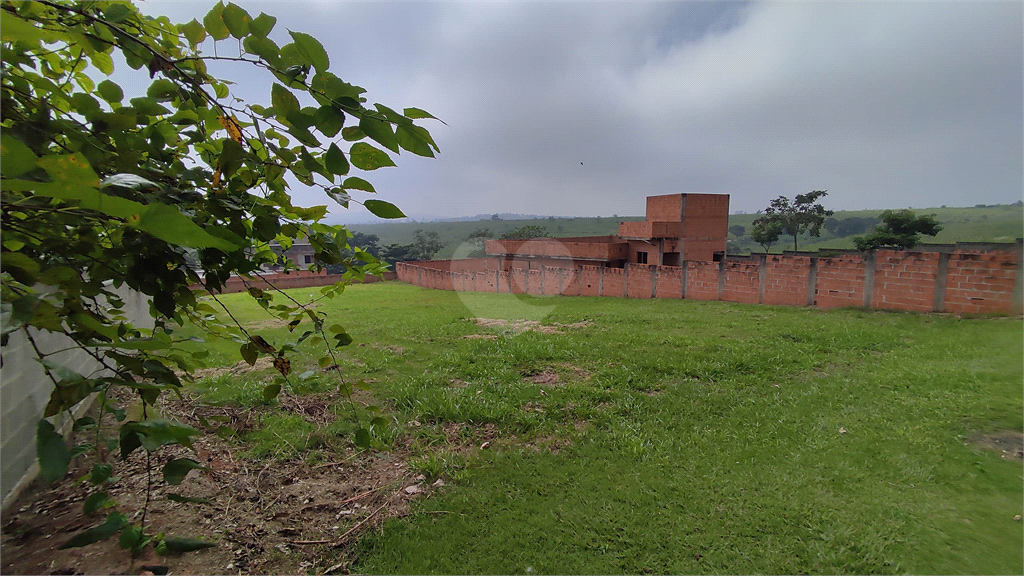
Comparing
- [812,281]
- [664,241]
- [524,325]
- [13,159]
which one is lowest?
[524,325]

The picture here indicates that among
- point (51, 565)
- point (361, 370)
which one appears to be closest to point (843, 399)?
point (361, 370)

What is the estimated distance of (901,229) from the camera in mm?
15711

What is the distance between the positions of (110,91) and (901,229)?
69.6ft

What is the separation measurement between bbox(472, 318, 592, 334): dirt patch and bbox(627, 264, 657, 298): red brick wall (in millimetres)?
6549

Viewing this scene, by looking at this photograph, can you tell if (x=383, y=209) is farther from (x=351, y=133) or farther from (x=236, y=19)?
(x=236, y=19)

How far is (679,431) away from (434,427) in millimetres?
1759

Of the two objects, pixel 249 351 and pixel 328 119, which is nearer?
pixel 328 119

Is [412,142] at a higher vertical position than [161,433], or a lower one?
higher

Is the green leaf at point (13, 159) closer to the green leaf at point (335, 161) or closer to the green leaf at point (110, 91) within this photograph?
the green leaf at point (335, 161)

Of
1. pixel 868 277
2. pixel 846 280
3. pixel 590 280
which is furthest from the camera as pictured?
pixel 590 280

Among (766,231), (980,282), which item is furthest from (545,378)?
(766,231)

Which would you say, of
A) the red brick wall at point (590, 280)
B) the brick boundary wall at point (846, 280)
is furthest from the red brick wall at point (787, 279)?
the red brick wall at point (590, 280)

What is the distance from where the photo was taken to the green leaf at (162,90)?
0.90 metres

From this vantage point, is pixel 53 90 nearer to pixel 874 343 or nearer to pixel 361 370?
pixel 361 370
